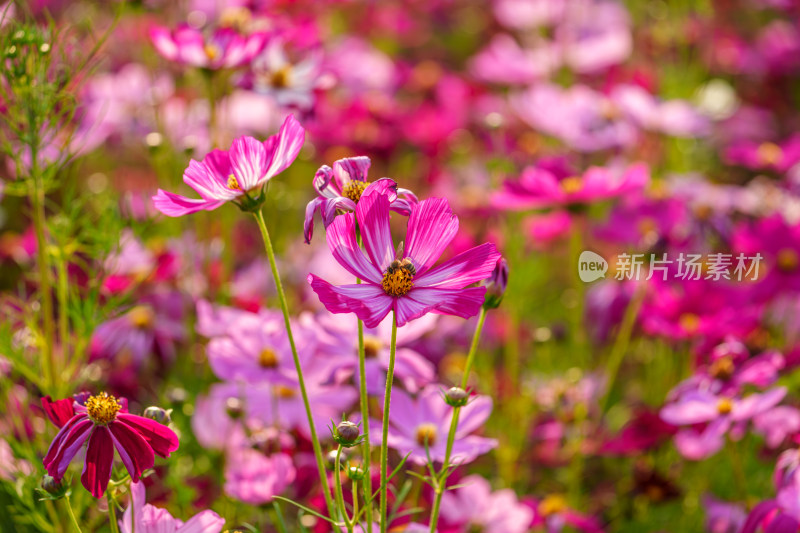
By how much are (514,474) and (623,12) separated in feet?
6.48

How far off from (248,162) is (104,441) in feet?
0.89

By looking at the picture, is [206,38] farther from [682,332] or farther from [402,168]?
[402,168]

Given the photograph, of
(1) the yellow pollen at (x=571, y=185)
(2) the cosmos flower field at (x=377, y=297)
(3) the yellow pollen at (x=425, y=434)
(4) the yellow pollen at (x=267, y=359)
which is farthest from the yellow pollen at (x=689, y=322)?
(4) the yellow pollen at (x=267, y=359)

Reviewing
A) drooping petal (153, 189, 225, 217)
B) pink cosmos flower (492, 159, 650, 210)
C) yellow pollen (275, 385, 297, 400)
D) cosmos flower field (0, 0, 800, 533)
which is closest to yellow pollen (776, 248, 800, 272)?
cosmos flower field (0, 0, 800, 533)

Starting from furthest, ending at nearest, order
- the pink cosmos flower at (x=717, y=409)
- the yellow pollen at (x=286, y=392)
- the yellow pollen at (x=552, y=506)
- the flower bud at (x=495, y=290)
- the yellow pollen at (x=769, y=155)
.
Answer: the yellow pollen at (x=769, y=155), the yellow pollen at (x=552, y=506), the yellow pollen at (x=286, y=392), the pink cosmos flower at (x=717, y=409), the flower bud at (x=495, y=290)

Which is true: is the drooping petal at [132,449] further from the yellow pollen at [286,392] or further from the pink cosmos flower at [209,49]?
the pink cosmos flower at [209,49]

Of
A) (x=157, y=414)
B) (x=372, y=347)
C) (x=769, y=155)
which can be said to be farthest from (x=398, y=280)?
(x=769, y=155)

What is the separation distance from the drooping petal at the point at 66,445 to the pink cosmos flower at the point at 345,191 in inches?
10.3

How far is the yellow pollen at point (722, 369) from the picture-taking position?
3.69 ft

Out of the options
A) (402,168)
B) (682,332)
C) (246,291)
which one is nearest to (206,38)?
(246,291)

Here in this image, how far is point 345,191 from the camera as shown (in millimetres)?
766

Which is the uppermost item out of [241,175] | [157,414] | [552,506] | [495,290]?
[241,175]

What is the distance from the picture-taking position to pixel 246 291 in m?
1.61

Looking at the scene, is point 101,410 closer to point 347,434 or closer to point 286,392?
point 347,434
